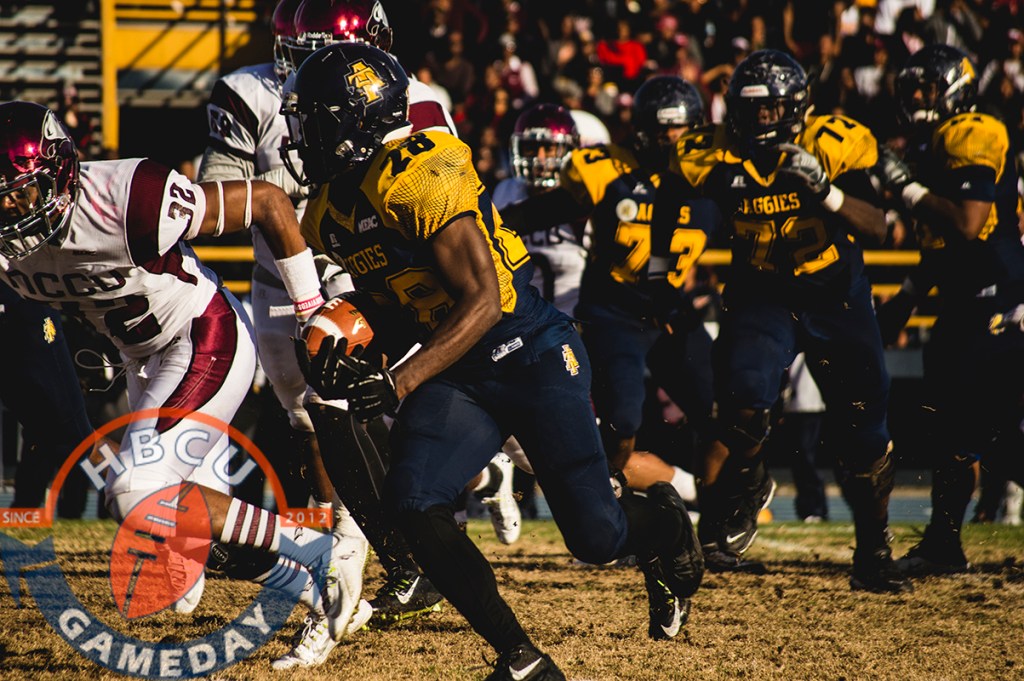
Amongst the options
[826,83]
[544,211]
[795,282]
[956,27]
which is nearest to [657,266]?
[544,211]

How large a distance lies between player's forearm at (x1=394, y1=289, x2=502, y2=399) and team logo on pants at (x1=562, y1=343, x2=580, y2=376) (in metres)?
0.38

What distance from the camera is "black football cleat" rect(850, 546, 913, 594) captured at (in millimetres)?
5012

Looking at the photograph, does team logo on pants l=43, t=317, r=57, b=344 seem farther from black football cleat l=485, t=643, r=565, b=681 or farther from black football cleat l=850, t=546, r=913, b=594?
black football cleat l=850, t=546, r=913, b=594

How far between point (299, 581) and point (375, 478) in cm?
43

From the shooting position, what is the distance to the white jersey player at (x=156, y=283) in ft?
11.5

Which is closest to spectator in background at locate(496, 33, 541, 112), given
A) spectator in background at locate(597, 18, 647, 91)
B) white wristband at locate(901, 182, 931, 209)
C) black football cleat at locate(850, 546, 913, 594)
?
spectator in background at locate(597, 18, 647, 91)

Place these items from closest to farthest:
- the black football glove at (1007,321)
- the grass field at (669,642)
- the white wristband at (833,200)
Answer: the grass field at (669,642)
the white wristband at (833,200)
the black football glove at (1007,321)

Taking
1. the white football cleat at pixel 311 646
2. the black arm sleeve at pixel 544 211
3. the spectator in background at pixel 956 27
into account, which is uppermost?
the spectator in background at pixel 956 27

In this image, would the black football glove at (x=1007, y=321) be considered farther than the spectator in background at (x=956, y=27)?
No

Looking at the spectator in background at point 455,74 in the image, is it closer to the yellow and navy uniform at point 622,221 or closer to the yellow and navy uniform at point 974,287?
the yellow and navy uniform at point 622,221

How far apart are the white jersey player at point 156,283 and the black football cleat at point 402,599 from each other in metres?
0.46

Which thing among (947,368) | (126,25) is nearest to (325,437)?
(947,368)

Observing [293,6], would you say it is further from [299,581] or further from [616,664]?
Answer: [616,664]

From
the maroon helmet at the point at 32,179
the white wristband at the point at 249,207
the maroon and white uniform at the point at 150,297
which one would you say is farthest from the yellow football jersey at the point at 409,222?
the maroon helmet at the point at 32,179
